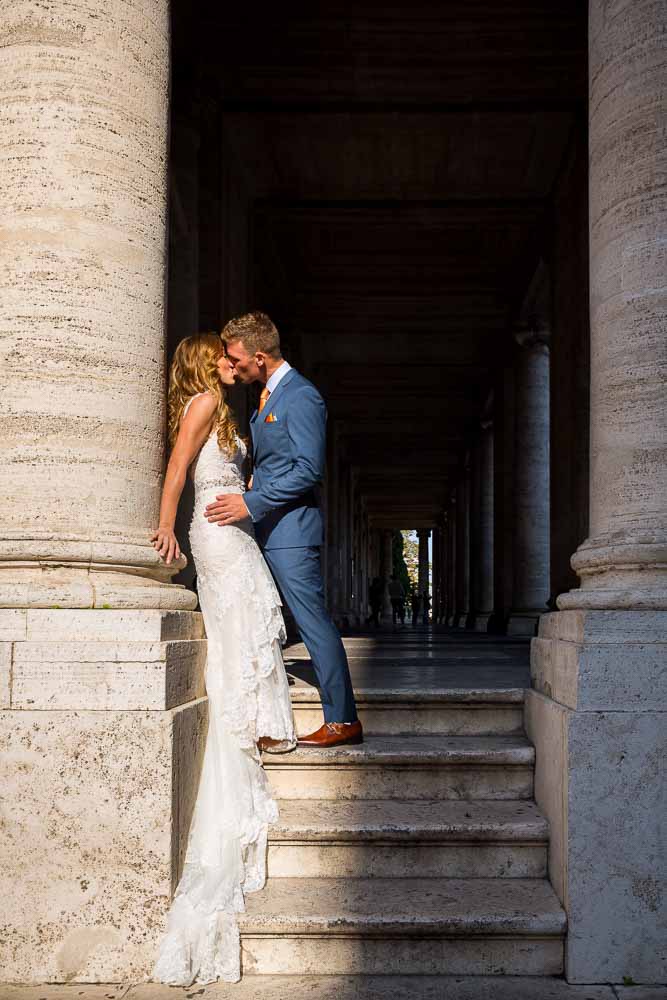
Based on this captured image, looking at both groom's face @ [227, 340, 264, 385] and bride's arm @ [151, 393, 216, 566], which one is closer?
bride's arm @ [151, 393, 216, 566]

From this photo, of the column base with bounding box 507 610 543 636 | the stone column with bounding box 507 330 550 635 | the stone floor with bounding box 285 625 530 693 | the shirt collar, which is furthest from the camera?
the stone column with bounding box 507 330 550 635

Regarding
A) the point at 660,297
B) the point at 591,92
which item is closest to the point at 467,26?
the point at 591,92

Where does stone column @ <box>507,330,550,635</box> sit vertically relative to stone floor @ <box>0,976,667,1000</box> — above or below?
above

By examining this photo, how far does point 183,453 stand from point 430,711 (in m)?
2.01

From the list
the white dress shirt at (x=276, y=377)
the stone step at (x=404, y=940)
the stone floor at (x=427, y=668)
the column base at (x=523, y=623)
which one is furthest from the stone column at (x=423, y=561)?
the stone step at (x=404, y=940)

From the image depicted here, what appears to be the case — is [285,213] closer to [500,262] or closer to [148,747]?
[500,262]

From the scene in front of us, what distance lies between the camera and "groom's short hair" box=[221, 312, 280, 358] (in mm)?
5207

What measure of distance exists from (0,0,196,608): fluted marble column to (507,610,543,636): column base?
14.7 meters

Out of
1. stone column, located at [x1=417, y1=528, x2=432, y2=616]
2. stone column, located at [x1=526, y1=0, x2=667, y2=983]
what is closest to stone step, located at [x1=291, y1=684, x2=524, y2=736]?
stone column, located at [x1=526, y1=0, x2=667, y2=983]

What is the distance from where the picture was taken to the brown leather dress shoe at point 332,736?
523 centimetres

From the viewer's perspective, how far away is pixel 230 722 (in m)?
4.82

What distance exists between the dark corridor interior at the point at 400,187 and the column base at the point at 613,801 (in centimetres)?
681

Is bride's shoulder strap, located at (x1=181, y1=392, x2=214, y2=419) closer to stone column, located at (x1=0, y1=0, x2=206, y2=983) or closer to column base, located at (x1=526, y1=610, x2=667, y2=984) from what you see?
stone column, located at (x1=0, y1=0, x2=206, y2=983)

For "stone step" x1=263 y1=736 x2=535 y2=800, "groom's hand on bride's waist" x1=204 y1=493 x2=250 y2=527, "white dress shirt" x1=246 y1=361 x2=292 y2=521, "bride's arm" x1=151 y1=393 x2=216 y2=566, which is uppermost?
"white dress shirt" x1=246 y1=361 x2=292 y2=521
